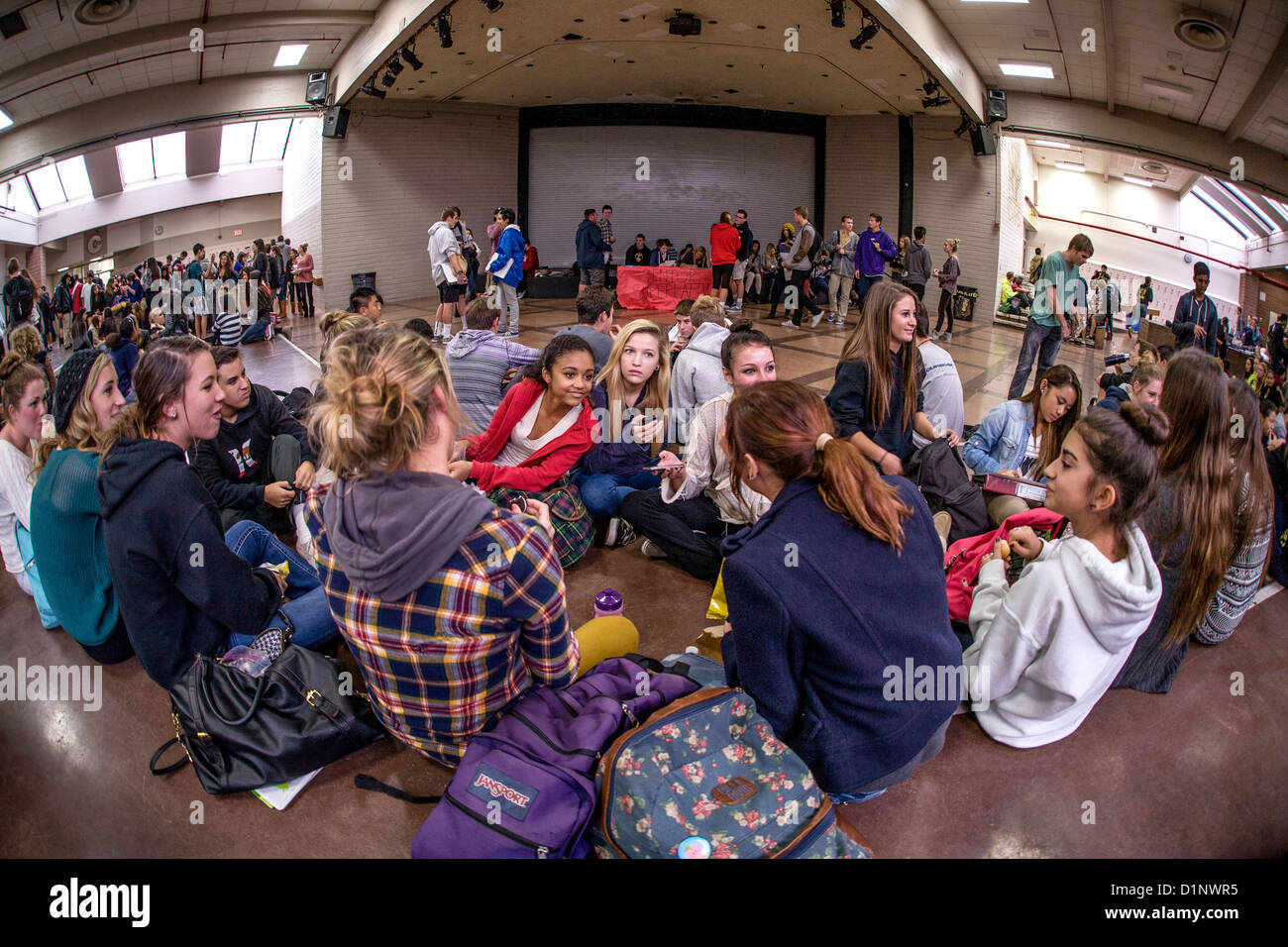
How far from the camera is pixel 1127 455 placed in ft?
7.77

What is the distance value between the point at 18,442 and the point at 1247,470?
5115 mm

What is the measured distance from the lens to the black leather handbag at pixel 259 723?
2307 millimetres

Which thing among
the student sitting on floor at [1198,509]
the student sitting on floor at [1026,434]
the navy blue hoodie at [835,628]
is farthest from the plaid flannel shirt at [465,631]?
the student sitting on floor at [1026,434]

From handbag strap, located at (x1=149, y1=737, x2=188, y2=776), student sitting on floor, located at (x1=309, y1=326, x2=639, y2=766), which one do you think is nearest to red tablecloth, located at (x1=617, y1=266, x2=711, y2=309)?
handbag strap, located at (x1=149, y1=737, x2=188, y2=776)

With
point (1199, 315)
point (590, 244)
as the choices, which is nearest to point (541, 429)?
point (1199, 315)

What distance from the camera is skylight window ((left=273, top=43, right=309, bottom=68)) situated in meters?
10.6

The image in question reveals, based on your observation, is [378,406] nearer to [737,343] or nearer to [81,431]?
[81,431]

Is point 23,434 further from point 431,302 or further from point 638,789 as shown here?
point 431,302

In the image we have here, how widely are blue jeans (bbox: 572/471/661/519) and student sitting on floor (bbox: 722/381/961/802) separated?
7.00ft

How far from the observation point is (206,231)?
33.3 feet

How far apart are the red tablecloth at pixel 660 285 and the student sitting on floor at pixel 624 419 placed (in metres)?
10.6

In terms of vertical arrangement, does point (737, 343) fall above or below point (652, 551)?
above

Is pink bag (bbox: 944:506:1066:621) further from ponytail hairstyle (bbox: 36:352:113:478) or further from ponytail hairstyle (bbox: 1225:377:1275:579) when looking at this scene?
ponytail hairstyle (bbox: 36:352:113:478)
